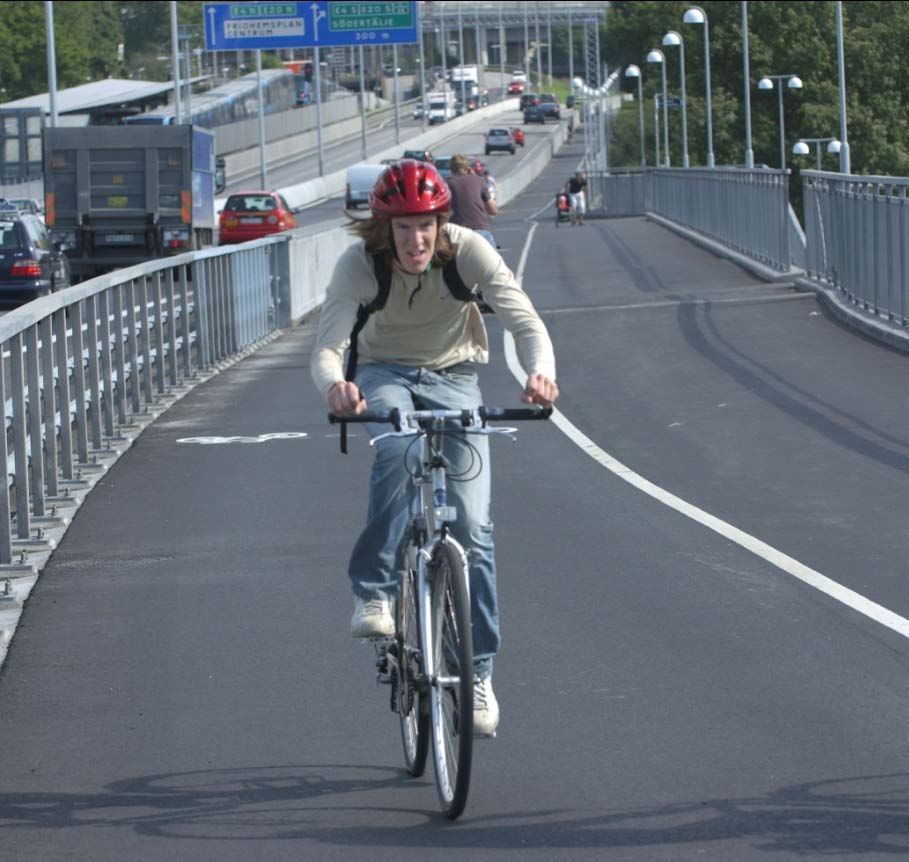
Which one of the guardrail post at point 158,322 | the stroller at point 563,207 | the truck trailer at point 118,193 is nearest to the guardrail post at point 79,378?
the guardrail post at point 158,322

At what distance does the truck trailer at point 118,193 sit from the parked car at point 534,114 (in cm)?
12124

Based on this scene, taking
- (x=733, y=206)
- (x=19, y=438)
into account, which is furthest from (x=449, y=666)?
(x=733, y=206)

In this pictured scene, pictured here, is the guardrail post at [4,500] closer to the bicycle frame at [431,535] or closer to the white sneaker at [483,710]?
the bicycle frame at [431,535]

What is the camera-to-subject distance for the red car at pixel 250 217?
58875 mm

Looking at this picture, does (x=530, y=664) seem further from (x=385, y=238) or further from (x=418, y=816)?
(x=385, y=238)

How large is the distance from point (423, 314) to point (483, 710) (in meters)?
1.17

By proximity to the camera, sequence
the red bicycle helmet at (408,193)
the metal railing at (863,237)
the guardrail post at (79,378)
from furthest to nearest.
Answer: the metal railing at (863,237), the guardrail post at (79,378), the red bicycle helmet at (408,193)

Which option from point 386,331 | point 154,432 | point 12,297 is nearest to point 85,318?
point 154,432

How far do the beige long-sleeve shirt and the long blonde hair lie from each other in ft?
0.08

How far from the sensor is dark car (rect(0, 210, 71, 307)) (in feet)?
104

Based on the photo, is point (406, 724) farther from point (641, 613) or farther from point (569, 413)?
point (569, 413)

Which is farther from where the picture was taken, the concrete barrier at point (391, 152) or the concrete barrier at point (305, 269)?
the concrete barrier at point (391, 152)

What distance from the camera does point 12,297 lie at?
31.6m

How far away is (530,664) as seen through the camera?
299 inches
